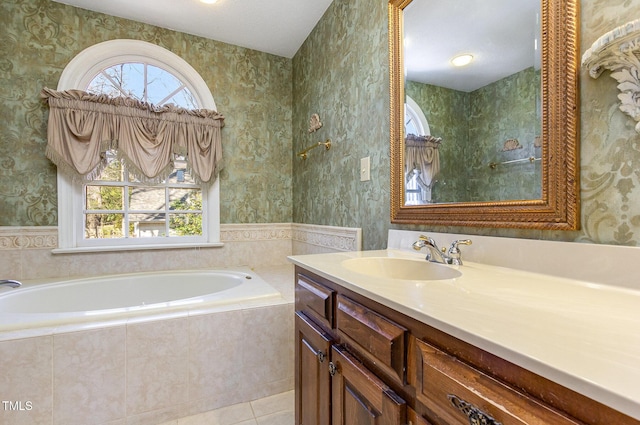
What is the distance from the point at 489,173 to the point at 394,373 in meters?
0.77

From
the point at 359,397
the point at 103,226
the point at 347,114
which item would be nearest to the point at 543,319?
the point at 359,397

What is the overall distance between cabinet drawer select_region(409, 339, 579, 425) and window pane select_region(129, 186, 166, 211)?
94.9 inches

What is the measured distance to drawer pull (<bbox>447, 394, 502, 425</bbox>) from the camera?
439 mm

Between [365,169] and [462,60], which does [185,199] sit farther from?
[462,60]

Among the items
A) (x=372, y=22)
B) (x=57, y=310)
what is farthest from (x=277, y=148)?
(x=57, y=310)

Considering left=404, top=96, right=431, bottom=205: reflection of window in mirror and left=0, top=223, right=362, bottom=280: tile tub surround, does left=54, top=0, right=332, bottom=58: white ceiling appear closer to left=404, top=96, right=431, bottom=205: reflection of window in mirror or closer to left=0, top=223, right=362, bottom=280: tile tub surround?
left=404, top=96, right=431, bottom=205: reflection of window in mirror

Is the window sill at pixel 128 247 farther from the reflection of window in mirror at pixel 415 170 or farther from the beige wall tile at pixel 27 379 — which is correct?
the reflection of window in mirror at pixel 415 170

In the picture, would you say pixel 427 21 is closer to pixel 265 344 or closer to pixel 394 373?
pixel 394 373

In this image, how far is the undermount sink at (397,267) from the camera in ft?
3.46

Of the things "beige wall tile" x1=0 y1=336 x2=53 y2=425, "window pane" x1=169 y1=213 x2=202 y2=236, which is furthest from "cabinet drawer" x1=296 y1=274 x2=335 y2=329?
"window pane" x1=169 y1=213 x2=202 y2=236

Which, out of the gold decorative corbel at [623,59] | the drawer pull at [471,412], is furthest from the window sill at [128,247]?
the gold decorative corbel at [623,59]

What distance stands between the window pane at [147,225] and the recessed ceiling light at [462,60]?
2.33 m

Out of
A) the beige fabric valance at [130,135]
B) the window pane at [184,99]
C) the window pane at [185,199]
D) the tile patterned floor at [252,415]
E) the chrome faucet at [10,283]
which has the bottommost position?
the tile patterned floor at [252,415]

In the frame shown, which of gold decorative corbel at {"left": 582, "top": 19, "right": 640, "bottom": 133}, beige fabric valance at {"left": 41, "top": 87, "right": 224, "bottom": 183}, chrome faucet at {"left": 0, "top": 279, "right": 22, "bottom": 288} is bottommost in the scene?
chrome faucet at {"left": 0, "top": 279, "right": 22, "bottom": 288}
